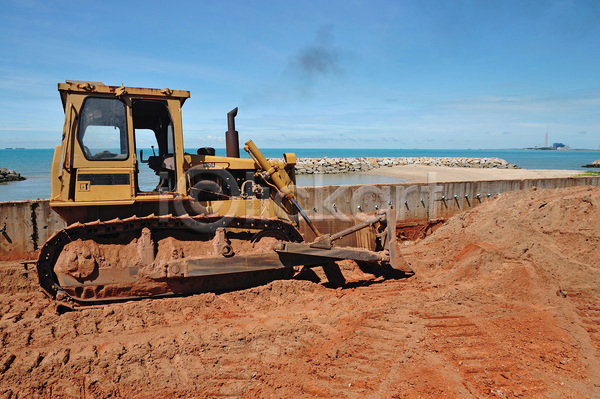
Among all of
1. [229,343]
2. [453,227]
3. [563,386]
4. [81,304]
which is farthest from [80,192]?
[453,227]

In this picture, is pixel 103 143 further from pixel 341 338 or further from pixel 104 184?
pixel 341 338

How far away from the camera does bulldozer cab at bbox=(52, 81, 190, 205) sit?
17.5 ft

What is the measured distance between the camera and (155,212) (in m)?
5.89

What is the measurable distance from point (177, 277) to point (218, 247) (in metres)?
0.71

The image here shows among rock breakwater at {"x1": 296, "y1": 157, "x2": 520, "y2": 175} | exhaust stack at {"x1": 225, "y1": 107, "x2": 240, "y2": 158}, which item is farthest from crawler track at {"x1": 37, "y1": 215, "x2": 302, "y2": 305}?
rock breakwater at {"x1": 296, "y1": 157, "x2": 520, "y2": 175}

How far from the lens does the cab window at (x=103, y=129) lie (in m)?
5.41

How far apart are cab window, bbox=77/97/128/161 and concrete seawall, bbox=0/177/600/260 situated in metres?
3.59

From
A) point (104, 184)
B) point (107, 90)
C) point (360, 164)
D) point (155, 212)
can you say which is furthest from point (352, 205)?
point (360, 164)

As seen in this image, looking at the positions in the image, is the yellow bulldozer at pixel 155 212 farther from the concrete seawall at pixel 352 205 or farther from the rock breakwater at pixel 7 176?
the rock breakwater at pixel 7 176

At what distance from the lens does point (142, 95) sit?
559 cm

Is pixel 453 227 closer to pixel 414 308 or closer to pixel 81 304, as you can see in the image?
pixel 414 308

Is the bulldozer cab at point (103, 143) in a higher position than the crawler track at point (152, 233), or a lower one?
higher

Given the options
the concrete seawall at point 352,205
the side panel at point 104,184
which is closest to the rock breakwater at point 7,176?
the concrete seawall at point 352,205

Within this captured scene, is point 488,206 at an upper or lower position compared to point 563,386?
upper
